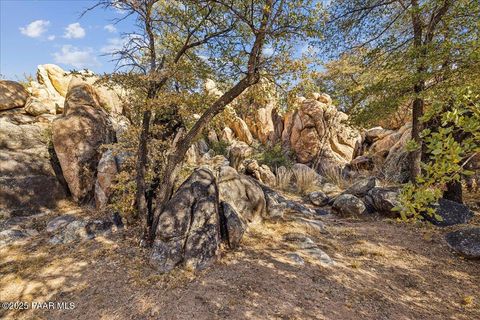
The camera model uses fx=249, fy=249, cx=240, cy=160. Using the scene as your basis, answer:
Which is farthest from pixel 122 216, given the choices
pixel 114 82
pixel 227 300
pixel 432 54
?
pixel 432 54

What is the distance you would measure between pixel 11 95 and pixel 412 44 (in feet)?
39.7

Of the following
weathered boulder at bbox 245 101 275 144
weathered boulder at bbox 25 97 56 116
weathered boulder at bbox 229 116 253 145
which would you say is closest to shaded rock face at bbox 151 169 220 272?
weathered boulder at bbox 25 97 56 116

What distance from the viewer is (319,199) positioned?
8.46 metres

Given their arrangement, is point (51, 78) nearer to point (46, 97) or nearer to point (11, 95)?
point (46, 97)

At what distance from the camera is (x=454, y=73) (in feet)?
16.4

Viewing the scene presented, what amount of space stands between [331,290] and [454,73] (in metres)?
4.89

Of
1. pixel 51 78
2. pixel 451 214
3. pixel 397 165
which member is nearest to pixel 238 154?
pixel 397 165

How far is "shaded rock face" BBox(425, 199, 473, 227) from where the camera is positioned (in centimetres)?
590

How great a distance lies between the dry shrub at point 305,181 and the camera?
385 inches

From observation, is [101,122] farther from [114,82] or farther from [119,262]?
[119,262]

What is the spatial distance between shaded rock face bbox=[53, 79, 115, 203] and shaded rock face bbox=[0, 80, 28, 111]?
2587 millimetres

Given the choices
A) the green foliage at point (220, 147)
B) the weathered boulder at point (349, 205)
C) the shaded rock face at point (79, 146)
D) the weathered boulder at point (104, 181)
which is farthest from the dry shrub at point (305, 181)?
the shaded rock face at point (79, 146)

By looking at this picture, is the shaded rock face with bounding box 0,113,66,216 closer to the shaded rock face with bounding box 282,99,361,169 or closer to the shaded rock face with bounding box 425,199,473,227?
the shaded rock face with bounding box 425,199,473,227

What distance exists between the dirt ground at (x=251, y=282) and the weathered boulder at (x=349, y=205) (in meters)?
1.75
